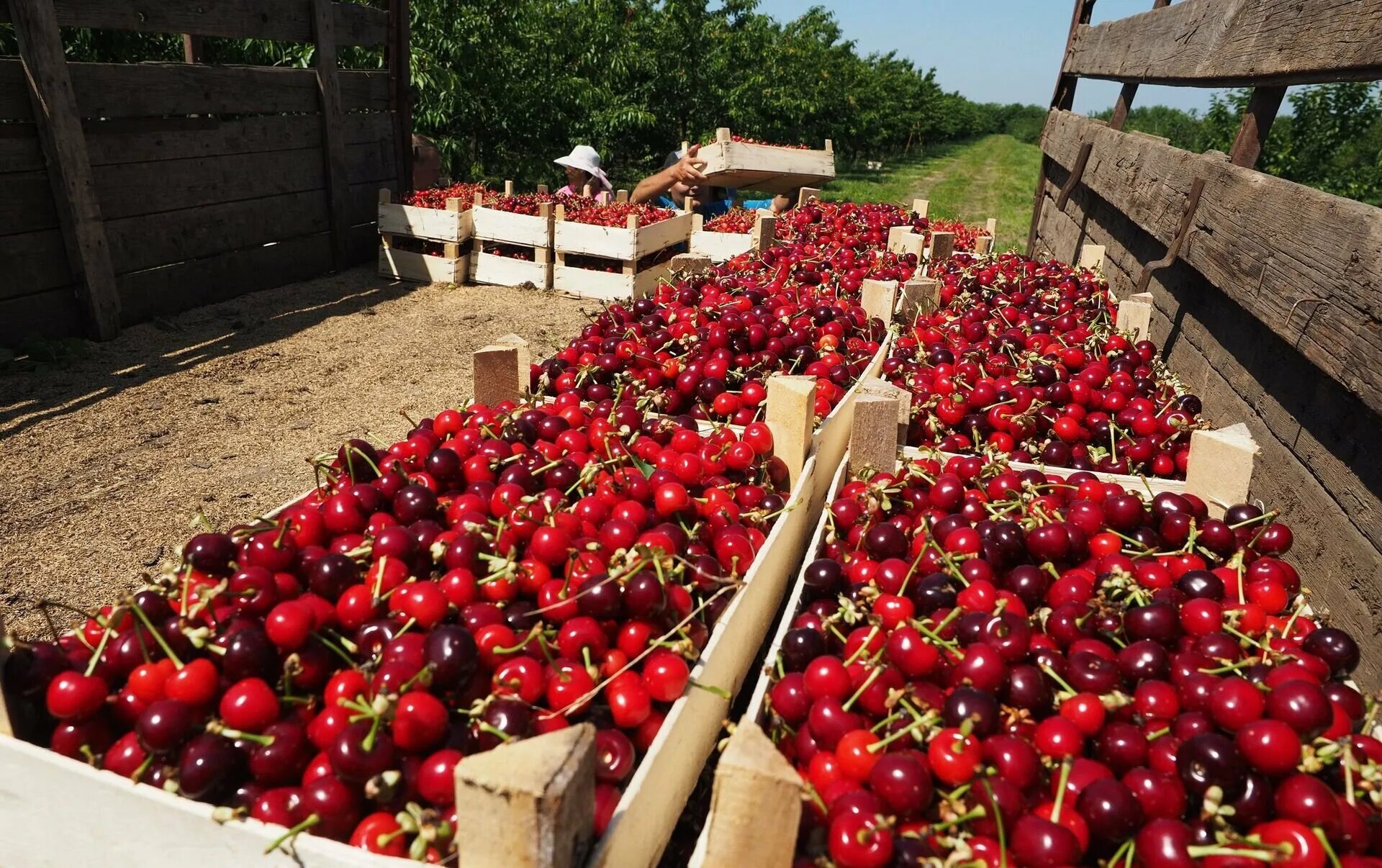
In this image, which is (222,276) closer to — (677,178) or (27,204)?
(27,204)

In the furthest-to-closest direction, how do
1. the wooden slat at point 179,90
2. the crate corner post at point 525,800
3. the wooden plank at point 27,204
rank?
1. the wooden slat at point 179,90
2. the wooden plank at point 27,204
3. the crate corner post at point 525,800

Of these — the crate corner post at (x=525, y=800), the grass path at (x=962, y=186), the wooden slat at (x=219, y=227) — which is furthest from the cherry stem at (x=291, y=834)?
the grass path at (x=962, y=186)

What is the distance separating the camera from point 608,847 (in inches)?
52.6

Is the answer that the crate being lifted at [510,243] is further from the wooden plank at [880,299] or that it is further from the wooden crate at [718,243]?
the wooden plank at [880,299]

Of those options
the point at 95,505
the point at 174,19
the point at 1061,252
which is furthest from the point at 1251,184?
the point at 174,19

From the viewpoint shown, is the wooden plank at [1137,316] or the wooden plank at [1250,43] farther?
the wooden plank at [1137,316]

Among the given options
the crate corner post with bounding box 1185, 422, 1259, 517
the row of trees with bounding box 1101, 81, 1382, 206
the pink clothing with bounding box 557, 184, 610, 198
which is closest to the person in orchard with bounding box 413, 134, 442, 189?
the pink clothing with bounding box 557, 184, 610, 198

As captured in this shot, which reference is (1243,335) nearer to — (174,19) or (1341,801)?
(1341,801)

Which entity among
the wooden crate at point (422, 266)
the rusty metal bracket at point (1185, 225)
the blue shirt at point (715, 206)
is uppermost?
the rusty metal bracket at point (1185, 225)

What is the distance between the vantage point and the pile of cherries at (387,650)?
1.39 m

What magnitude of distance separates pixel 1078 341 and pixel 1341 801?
9.34ft

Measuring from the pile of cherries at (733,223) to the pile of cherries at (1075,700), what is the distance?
23.8ft

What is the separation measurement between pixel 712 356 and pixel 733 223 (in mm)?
6245

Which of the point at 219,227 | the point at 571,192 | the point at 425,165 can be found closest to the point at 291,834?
the point at 219,227
